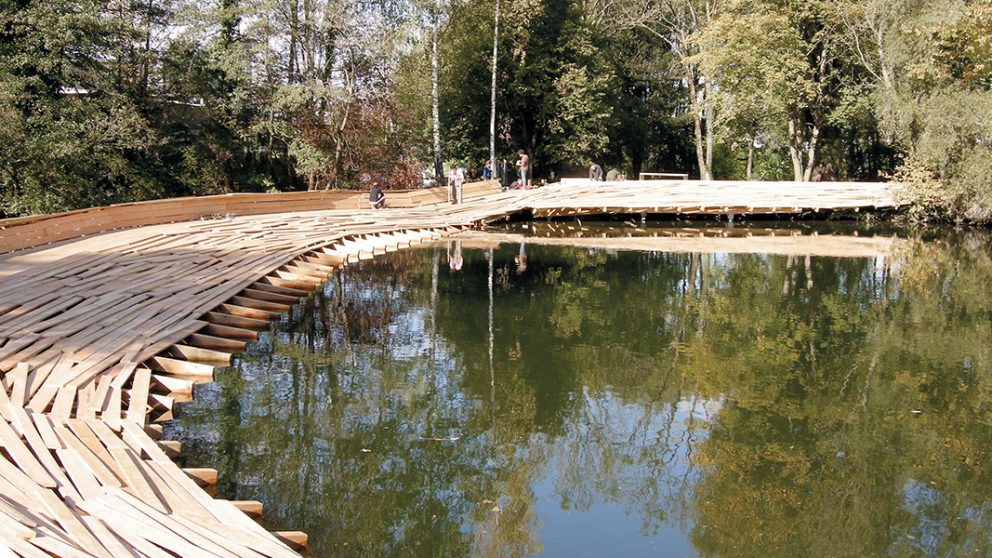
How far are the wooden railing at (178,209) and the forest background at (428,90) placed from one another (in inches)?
94.7

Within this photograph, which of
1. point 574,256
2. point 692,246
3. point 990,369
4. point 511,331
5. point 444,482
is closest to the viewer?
point 444,482

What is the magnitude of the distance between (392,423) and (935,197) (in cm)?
2250

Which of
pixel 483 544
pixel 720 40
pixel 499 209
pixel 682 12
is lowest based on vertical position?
pixel 483 544

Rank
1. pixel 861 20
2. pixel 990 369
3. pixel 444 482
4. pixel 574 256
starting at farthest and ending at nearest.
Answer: pixel 861 20 → pixel 574 256 → pixel 990 369 → pixel 444 482

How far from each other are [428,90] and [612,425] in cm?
2722

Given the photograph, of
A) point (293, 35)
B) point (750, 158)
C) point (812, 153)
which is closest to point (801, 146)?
point (812, 153)

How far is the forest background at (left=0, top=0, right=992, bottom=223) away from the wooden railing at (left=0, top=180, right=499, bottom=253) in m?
2.41

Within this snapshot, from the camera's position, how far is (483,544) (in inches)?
209

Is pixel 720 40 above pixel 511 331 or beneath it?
above

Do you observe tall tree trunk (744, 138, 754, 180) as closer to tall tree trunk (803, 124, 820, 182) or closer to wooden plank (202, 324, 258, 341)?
tall tree trunk (803, 124, 820, 182)

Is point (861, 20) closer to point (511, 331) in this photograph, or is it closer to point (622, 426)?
point (511, 331)

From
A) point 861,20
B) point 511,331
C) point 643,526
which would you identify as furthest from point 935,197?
point 643,526

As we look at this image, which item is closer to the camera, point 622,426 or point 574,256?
point 622,426

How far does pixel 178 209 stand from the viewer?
1875 cm
